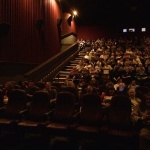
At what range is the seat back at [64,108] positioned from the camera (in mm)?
4449

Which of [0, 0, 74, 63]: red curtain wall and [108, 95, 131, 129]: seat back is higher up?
[0, 0, 74, 63]: red curtain wall

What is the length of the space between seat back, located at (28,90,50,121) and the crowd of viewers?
1.88 feet

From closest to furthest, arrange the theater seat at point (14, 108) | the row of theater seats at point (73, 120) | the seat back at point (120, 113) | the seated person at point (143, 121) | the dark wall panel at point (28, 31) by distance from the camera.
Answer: the seated person at point (143, 121) < the row of theater seats at point (73, 120) < the seat back at point (120, 113) < the theater seat at point (14, 108) < the dark wall panel at point (28, 31)

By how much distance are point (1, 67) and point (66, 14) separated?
844 centimetres

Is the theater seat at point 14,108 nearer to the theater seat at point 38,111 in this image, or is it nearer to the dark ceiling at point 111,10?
the theater seat at point 38,111

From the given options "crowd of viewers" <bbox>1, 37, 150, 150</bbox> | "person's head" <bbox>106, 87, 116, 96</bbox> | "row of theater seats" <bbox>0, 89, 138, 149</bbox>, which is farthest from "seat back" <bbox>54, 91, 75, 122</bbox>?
"person's head" <bbox>106, 87, 116, 96</bbox>

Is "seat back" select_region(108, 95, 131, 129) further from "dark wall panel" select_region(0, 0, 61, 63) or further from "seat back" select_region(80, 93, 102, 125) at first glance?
"dark wall panel" select_region(0, 0, 61, 63)

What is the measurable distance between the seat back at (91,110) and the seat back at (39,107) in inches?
26.3

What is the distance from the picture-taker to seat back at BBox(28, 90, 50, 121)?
4590mm

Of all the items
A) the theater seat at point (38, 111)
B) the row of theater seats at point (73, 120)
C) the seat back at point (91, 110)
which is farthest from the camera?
the theater seat at point (38, 111)

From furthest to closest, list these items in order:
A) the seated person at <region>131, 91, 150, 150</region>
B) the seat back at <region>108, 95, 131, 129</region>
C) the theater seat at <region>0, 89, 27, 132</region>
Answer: the theater seat at <region>0, 89, 27, 132</region> < the seat back at <region>108, 95, 131, 129</region> < the seated person at <region>131, 91, 150, 150</region>

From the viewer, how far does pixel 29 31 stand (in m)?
10.1

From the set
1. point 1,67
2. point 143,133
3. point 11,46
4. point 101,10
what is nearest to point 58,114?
point 143,133

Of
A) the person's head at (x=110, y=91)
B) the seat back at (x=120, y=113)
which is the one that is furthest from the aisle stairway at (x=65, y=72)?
the seat back at (x=120, y=113)
